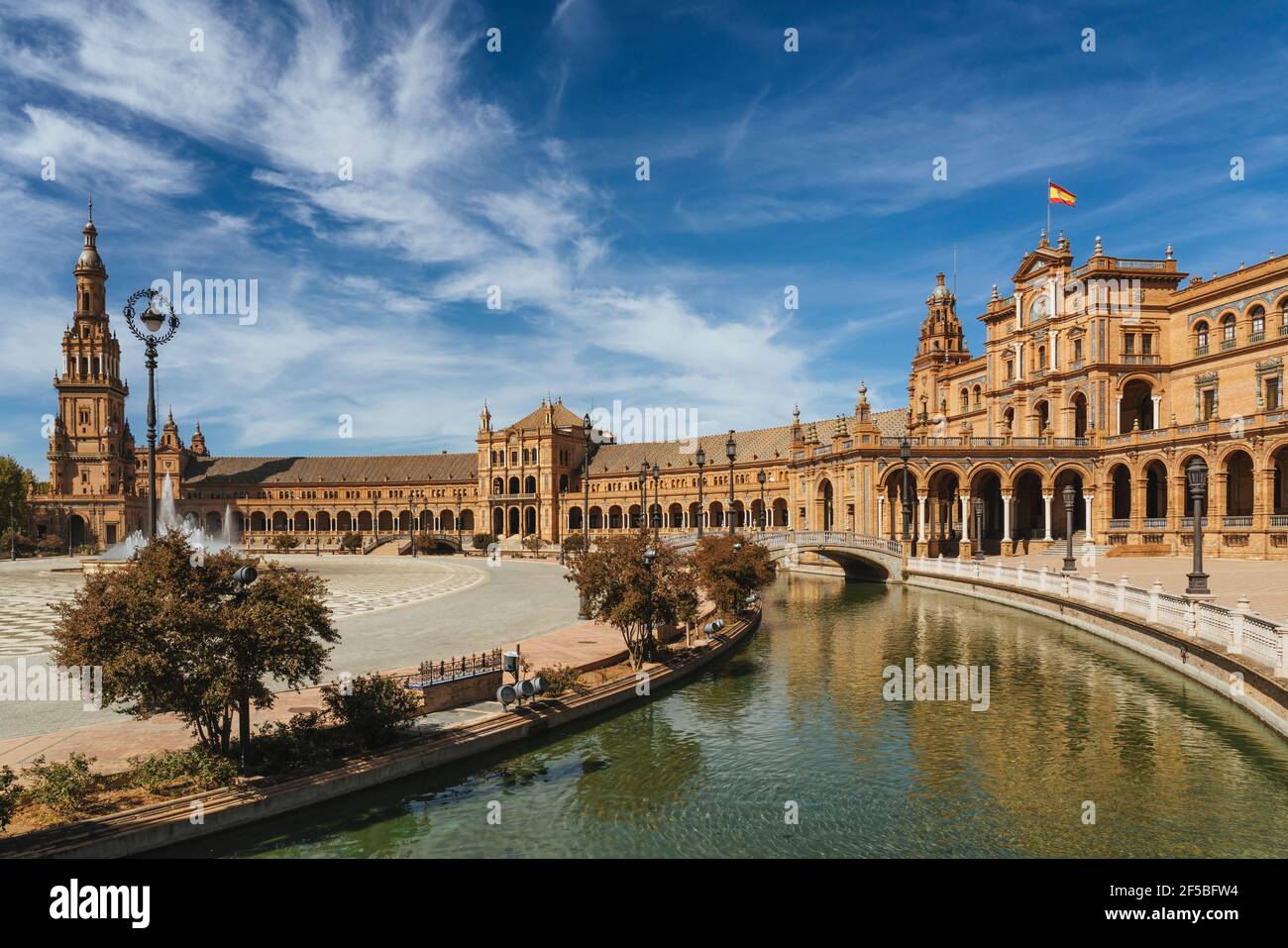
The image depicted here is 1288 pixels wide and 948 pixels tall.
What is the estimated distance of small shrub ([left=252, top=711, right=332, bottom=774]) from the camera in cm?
1236

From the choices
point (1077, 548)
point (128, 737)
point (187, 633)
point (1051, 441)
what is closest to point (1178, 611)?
point (187, 633)

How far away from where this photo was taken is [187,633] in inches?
432

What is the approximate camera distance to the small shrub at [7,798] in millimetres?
9195

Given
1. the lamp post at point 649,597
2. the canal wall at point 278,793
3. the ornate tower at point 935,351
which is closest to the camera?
the canal wall at point 278,793

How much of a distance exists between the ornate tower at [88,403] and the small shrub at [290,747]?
376 feet

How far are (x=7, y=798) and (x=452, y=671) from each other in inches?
317

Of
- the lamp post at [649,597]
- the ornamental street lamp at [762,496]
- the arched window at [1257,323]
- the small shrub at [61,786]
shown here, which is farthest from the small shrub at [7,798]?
the arched window at [1257,323]

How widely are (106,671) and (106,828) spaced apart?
209 centimetres

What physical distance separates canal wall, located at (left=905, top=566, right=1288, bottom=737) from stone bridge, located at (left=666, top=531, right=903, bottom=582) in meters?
8.99

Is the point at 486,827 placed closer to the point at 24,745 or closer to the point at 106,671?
the point at 106,671

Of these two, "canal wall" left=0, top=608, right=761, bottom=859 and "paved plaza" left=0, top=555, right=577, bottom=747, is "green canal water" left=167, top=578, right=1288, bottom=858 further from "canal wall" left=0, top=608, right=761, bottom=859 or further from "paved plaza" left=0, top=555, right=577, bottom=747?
"paved plaza" left=0, top=555, right=577, bottom=747

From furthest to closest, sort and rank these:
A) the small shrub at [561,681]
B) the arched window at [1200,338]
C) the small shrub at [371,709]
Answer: the arched window at [1200,338], the small shrub at [561,681], the small shrub at [371,709]

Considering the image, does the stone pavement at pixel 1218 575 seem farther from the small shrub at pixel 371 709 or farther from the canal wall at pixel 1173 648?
the small shrub at pixel 371 709
